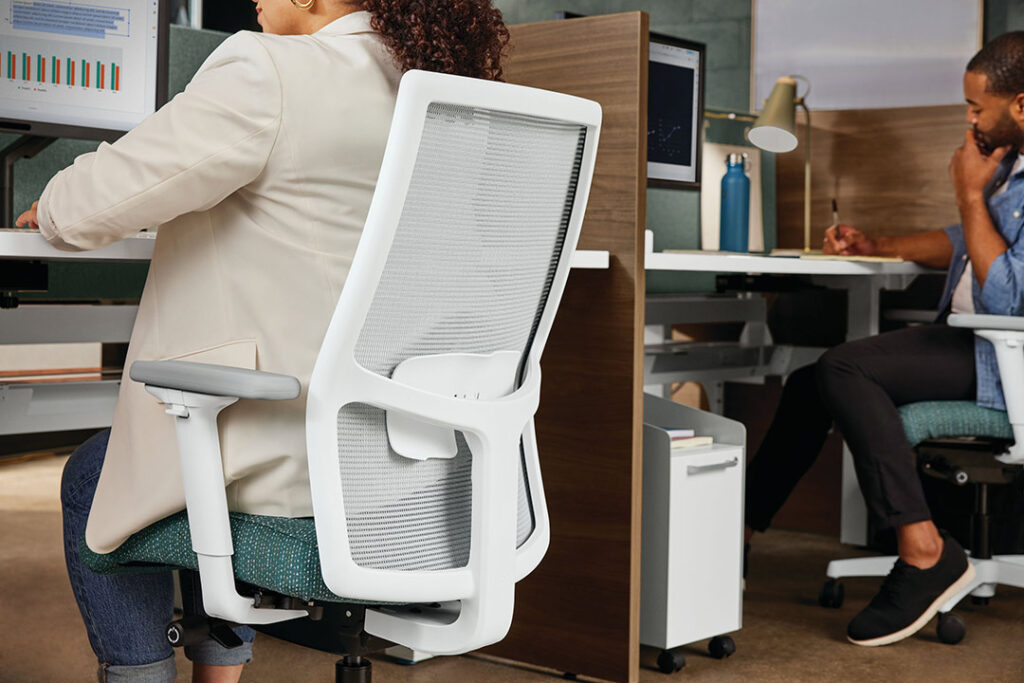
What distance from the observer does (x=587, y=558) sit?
198 cm

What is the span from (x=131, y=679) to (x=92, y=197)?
52 cm

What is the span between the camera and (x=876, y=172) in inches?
121

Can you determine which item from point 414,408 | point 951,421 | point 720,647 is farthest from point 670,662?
point 414,408

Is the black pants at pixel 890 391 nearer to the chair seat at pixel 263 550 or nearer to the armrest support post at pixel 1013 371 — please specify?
the armrest support post at pixel 1013 371

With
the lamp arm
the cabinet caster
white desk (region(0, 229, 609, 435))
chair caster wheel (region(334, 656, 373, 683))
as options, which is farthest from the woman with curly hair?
the lamp arm

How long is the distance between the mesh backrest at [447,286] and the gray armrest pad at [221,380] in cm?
6

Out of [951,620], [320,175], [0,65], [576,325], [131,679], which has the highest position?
[0,65]

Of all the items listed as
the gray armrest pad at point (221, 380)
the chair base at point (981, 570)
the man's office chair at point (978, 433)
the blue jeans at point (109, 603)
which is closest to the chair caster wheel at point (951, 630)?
the man's office chair at point (978, 433)

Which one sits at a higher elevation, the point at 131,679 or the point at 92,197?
the point at 92,197

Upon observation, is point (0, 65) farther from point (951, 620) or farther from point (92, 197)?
point (951, 620)

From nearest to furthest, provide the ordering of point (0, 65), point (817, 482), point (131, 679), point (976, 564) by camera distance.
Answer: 1. point (131, 679)
2. point (0, 65)
3. point (976, 564)
4. point (817, 482)

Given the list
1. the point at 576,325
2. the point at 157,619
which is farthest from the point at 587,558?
the point at 157,619

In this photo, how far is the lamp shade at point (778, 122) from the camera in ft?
8.82

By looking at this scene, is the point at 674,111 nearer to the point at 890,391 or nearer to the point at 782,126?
the point at 782,126
